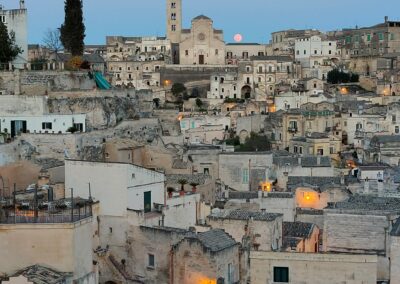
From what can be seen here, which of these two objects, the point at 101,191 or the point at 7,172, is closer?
the point at 101,191

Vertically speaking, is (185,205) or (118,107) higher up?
(118,107)

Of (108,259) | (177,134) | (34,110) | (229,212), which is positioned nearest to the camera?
(108,259)

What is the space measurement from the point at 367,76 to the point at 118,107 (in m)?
44.3

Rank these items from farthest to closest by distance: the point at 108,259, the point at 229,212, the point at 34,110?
the point at 34,110 < the point at 229,212 < the point at 108,259

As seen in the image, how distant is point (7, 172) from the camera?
Result: 2692 centimetres

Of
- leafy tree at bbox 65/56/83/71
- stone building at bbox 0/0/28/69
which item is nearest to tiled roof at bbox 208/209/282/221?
leafy tree at bbox 65/56/83/71

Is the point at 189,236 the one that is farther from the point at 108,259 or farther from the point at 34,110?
the point at 34,110

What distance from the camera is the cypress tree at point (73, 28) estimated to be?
4206 centimetres

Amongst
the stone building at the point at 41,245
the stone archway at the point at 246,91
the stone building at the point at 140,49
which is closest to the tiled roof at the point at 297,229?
the stone building at the point at 41,245

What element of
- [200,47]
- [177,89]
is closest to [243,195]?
[177,89]

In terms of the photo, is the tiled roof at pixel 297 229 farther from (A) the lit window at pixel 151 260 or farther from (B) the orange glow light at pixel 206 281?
(B) the orange glow light at pixel 206 281

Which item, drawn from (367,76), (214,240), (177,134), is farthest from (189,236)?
(367,76)

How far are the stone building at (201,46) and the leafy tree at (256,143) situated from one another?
38.5 meters

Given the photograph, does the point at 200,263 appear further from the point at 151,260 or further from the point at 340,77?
the point at 340,77
